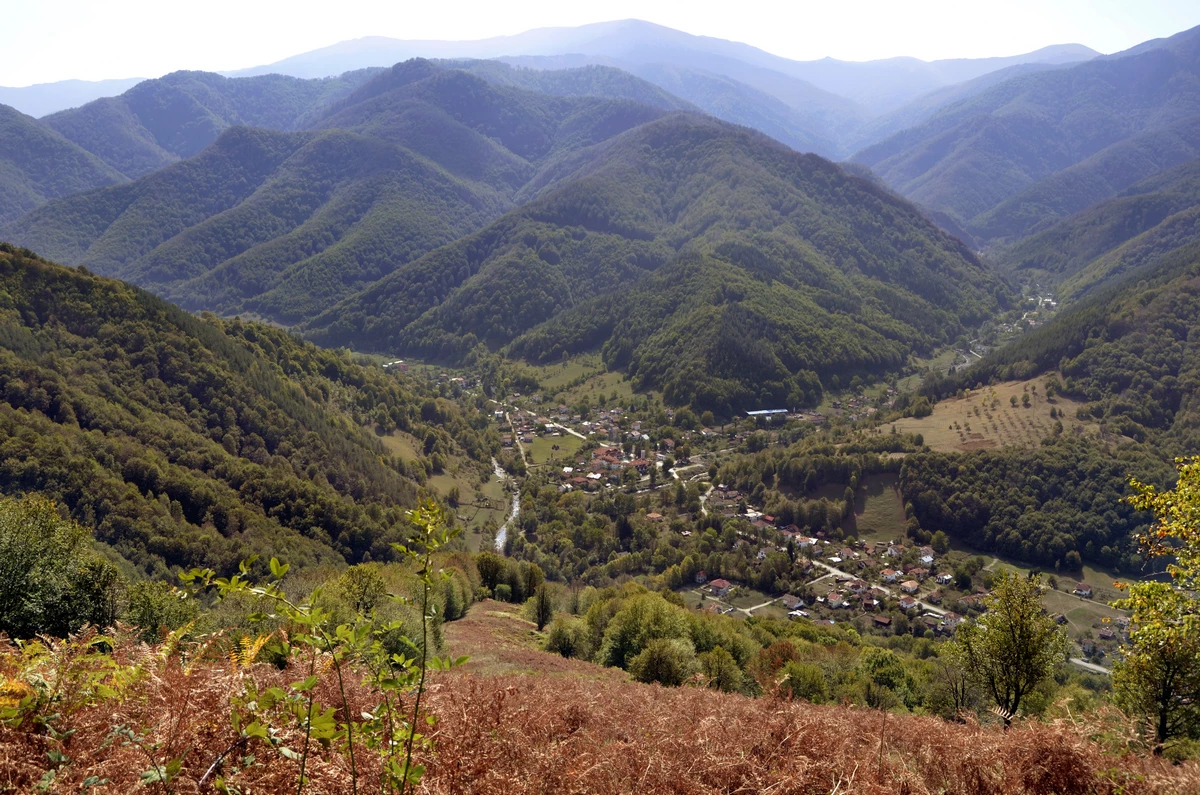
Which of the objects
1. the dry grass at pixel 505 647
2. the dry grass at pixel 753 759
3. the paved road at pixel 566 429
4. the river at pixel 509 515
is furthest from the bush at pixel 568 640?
the paved road at pixel 566 429

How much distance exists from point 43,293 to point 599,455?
318ft

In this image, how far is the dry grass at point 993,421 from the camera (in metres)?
123

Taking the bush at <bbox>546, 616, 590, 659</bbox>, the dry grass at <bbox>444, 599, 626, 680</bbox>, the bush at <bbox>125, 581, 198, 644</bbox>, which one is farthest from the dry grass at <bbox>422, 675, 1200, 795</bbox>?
the bush at <bbox>546, 616, 590, 659</bbox>

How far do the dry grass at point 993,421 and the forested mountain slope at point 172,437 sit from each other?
103 meters

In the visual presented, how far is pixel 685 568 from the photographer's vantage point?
94.0 m

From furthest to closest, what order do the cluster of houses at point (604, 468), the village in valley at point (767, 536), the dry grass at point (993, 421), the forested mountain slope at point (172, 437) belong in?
the cluster of houses at point (604, 468) → the dry grass at point (993, 421) → the village in valley at point (767, 536) → the forested mountain slope at point (172, 437)

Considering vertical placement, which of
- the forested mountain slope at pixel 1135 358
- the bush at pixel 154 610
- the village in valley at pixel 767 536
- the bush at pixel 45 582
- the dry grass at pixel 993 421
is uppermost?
the bush at pixel 45 582

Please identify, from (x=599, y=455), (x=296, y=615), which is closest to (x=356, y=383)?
(x=599, y=455)

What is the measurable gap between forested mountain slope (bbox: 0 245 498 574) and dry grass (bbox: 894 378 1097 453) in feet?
337

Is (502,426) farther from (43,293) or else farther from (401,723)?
(401,723)

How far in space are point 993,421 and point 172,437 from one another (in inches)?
5638

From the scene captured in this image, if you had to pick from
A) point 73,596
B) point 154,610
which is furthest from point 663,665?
point 73,596

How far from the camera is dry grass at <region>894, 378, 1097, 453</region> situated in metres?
123

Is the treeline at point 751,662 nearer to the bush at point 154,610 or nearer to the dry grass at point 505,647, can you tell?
the dry grass at point 505,647
